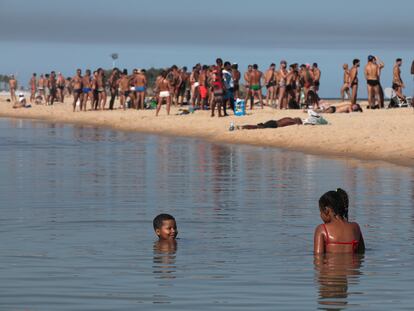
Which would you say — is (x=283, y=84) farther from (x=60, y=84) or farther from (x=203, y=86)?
(x=60, y=84)

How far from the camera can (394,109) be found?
37.9 m

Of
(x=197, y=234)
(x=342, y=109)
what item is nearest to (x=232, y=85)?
(x=342, y=109)

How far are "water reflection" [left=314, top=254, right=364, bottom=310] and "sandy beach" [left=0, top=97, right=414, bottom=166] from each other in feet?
42.1

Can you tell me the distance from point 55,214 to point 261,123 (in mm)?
18861

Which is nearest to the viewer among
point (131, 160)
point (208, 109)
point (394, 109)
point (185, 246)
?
point (185, 246)

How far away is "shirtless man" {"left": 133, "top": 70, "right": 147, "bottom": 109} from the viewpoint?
153 feet

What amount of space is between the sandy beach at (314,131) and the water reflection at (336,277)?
12829 mm

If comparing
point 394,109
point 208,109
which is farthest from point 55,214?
point 208,109

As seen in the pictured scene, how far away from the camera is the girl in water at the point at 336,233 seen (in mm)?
11711

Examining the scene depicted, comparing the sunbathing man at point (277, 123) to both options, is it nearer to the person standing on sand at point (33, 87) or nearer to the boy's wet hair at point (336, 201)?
Result: the boy's wet hair at point (336, 201)

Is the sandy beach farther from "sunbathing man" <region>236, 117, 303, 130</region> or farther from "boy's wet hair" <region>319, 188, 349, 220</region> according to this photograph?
"boy's wet hair" <region>319, 188, 349, 220</region>

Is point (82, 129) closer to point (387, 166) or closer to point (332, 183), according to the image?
point (387, 166)

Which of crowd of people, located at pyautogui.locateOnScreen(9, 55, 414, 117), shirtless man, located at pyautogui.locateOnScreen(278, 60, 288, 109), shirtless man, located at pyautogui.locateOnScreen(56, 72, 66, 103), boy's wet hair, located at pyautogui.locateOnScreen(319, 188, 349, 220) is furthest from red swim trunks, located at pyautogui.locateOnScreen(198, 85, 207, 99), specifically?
boy's wet hair, located at pyautogui.locateOnScreen(319, 188, 349, 220)

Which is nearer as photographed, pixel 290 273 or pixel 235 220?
pixel 290 273
